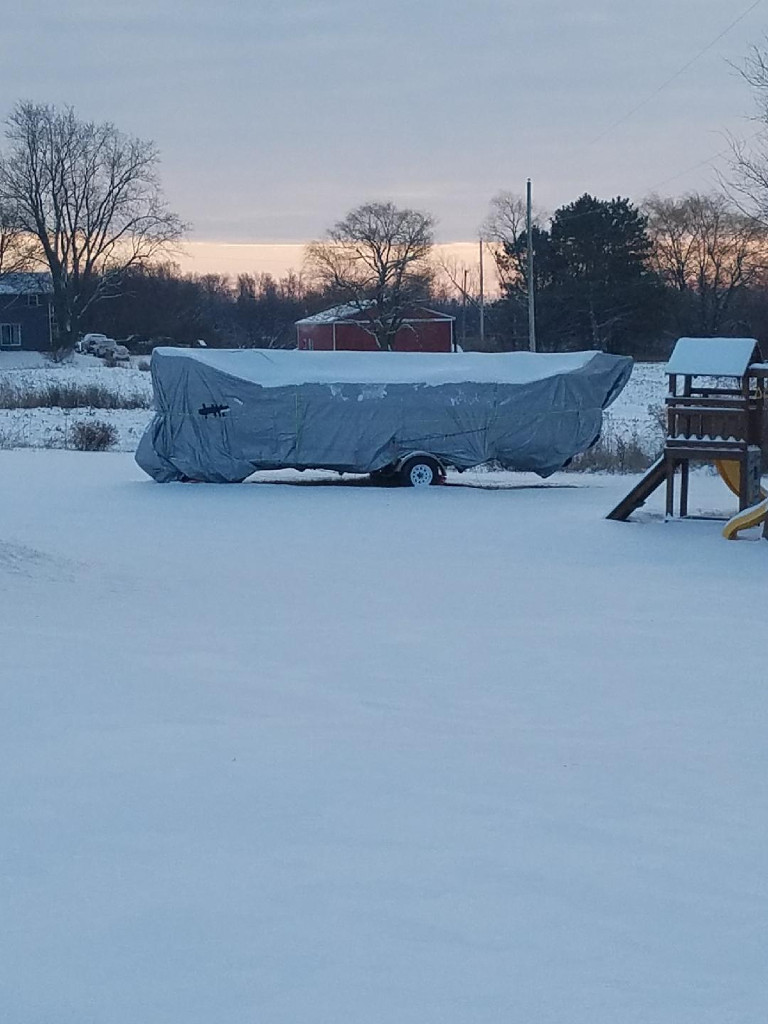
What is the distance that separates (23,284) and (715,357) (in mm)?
72235

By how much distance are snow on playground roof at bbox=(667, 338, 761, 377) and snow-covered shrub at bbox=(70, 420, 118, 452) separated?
1498 cm

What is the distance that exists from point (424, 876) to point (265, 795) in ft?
3.63

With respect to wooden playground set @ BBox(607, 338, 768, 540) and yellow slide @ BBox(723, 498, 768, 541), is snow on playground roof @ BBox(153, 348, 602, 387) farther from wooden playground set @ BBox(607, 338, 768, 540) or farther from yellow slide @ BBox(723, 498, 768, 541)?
yellow slide @ BBox(723, 498, 768, 541)

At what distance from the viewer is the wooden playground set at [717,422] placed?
1675cm

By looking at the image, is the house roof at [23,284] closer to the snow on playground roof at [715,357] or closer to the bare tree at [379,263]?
the bare tree at [379,263]

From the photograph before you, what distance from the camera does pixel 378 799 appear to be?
5.86 m

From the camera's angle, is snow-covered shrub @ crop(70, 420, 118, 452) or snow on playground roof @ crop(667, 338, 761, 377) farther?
snow-covered shrub @ crop(70, 420, 118, 452)

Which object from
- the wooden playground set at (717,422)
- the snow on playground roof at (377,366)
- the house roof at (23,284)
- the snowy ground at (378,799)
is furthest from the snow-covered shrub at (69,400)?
the house roof at (23,284)

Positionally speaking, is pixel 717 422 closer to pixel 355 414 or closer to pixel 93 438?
pixel 355 414

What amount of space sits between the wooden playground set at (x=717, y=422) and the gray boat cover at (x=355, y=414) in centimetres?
468

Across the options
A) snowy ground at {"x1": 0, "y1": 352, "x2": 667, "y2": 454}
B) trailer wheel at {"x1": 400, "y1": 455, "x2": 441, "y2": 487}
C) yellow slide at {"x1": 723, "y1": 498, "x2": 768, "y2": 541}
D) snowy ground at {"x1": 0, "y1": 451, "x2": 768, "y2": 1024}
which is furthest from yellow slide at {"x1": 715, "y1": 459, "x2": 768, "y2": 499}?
snowy ground at {"x1": 0, "y1": 352, "x2": 667, "y2": 454}

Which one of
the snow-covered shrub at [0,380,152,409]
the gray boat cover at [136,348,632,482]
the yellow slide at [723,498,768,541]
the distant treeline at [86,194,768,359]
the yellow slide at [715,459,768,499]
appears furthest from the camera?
the distant treeline at [86,194,768,359]

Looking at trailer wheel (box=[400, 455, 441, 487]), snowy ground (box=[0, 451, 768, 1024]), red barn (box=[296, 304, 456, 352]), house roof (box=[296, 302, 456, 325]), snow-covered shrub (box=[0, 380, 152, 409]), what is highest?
house roof (box=[296, 302, 456, 325])

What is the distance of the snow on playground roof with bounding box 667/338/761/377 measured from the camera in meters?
16.7
